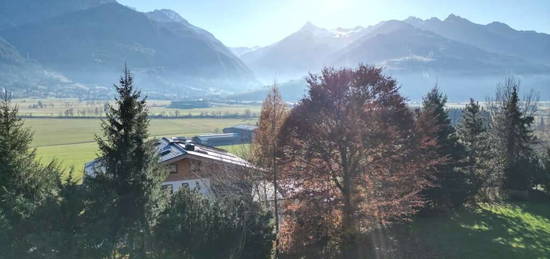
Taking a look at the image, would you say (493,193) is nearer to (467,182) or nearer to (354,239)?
(467,182)

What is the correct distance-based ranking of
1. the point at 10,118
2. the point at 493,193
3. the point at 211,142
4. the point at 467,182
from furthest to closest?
the point at 211,142 < the point at 493,193 < the point at 467,182 < the point at 10,118

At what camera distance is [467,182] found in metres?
23.0

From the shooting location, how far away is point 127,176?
42.3ft

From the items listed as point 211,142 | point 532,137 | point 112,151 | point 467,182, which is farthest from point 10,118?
point 211,142

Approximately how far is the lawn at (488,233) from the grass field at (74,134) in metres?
45.6

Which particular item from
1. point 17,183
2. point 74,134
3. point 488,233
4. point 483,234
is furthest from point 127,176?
point 74,134

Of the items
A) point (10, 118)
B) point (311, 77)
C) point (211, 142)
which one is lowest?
point (211, 142)

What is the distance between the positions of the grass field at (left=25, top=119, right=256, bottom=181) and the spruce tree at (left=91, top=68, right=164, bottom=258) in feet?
164

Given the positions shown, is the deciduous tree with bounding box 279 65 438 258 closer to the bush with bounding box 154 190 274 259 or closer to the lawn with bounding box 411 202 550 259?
the bush with bounding box 154 190 274 259

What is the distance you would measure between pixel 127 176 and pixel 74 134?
341 ft

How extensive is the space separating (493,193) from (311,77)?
2266 cm

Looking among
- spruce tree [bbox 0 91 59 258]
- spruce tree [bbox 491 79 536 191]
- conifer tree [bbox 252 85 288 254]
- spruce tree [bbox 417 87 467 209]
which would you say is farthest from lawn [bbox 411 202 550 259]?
spruce tree [bbox 0 91 59 258]

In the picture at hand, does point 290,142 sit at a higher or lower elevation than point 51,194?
higher

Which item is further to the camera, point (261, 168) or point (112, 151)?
point (261, 168)
